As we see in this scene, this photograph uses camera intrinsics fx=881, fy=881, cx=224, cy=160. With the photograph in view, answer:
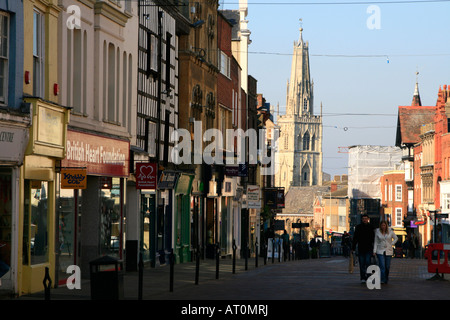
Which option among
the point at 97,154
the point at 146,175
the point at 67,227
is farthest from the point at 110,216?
the point at 67,227

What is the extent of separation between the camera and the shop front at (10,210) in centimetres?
1677

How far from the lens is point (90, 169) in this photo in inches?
854

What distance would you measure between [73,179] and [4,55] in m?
3.31

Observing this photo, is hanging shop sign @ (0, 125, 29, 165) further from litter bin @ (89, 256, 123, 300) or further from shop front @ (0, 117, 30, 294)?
litter bin @ (89, 256, 123, 300)

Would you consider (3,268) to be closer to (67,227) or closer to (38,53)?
(67,227)

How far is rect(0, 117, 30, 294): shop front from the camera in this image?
16.8m

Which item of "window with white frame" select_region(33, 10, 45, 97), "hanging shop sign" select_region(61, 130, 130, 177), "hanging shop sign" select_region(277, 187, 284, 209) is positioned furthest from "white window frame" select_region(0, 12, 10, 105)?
"hanging shop sign" select_region(277, 187, 284, 209)

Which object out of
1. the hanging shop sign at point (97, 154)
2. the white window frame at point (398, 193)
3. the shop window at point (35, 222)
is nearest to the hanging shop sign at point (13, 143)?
the shop window at point (35, 222)

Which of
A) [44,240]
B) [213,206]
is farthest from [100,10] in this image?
[213,206]

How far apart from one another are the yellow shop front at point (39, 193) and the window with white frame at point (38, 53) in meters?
0.59

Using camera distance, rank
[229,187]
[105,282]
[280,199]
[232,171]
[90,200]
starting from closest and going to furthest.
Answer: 1. [105,282]
2. [90,200]
3. [232,171]
4. [229,187]
5. [280,199]

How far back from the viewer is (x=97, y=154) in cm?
2223

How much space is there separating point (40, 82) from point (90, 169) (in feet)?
11.9
